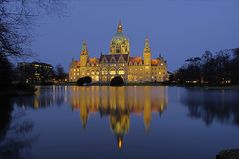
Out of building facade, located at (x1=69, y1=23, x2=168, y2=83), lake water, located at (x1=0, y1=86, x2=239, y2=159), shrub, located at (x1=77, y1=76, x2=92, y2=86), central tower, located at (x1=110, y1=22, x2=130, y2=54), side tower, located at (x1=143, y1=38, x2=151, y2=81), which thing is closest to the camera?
lake water, located at (x1=0, y1=86, x2=239, y2=159)


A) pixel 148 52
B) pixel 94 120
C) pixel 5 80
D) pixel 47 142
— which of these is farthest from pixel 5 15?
pixel 148 52

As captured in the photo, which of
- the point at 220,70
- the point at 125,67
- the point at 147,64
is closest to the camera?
the point at 220,70

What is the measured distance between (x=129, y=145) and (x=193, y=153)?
2147 mm

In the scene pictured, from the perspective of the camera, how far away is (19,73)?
5600cm

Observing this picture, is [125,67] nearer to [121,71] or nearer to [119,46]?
[121,71]

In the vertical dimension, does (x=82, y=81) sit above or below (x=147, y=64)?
below

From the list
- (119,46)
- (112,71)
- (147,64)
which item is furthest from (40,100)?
(119,46)

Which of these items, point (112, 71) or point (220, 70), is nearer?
point (220, 70)

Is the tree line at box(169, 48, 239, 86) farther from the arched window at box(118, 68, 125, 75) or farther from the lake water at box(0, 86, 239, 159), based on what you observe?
the arched window at box(118, 68, 125, 75)

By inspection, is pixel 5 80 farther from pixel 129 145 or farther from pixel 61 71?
pixel 61 71

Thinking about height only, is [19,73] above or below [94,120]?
above

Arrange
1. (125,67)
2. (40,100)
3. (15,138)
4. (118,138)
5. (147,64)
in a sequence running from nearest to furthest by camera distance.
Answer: (15,138) < (118,138) < (40,100) < (125,67) < (147,64)

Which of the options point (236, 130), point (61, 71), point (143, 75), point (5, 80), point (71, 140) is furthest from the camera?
point (143, 75)

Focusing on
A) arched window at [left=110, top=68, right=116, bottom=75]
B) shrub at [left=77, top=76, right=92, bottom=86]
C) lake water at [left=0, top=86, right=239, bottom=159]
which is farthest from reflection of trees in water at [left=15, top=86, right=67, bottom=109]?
arched window at [left=110, top=68, right=116, bottom=75]
